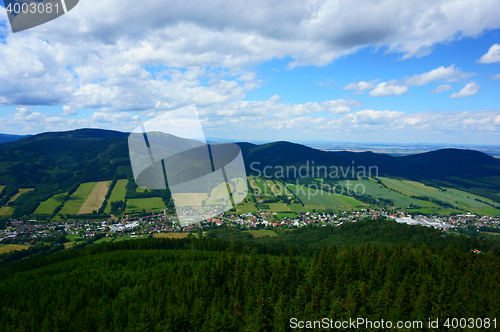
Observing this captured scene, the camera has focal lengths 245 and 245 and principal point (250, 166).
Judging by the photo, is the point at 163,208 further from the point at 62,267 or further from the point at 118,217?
the point at 62,267

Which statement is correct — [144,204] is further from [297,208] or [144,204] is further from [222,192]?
[222,192]

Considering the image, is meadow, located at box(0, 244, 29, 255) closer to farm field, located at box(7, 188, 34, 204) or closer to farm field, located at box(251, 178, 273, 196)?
farm field, located at box(7, 188, 34, 204)

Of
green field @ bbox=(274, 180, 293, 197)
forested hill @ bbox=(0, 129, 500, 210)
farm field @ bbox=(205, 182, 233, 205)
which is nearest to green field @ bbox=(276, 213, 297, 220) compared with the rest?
green field @ bbox=(274, 180, 293, 197)

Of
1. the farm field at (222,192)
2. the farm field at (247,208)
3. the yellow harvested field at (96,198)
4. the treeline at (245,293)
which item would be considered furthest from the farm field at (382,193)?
the yellow harvested field at (96,198)

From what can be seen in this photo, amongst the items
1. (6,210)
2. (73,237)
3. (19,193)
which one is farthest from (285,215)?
(19,193)

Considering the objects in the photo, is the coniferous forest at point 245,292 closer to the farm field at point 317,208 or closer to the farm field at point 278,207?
the farm field at point 278,207
